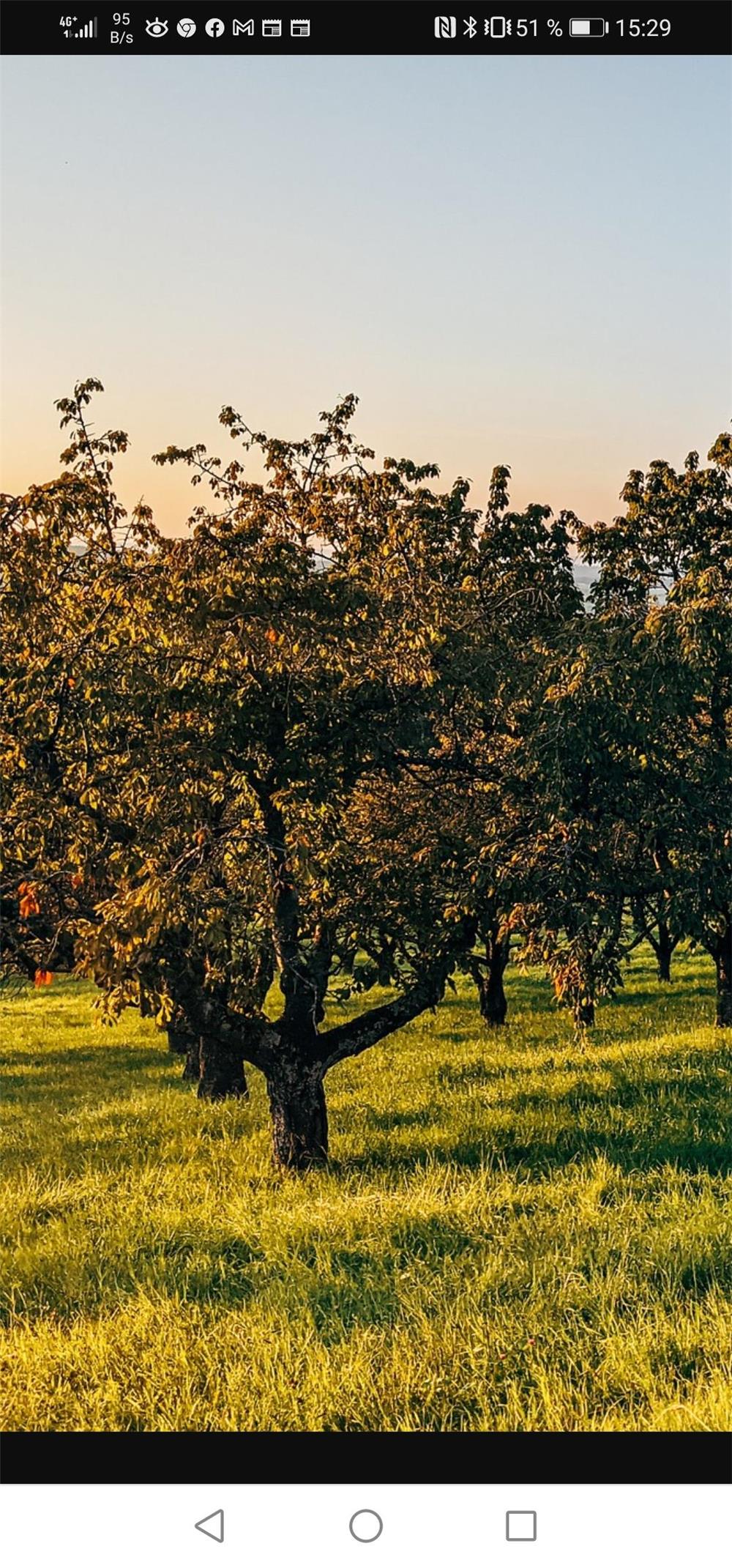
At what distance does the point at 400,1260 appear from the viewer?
869cm

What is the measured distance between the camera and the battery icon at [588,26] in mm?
4664

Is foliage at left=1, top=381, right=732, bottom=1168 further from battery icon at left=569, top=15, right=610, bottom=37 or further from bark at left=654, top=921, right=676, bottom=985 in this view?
bark at left=654, top=921, right=676, bottom=985

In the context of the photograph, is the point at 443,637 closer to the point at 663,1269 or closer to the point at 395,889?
the point at 395,889

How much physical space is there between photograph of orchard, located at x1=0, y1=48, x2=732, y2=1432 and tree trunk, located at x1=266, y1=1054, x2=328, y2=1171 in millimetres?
40

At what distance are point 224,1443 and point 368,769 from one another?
25.9 feet

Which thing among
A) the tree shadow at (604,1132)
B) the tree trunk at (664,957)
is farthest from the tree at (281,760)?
the tree trunk at (664,957)

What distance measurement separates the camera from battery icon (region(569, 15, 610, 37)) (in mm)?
4664

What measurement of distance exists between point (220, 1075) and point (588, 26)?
16.5 m

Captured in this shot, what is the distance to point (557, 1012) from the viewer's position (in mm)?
26719
